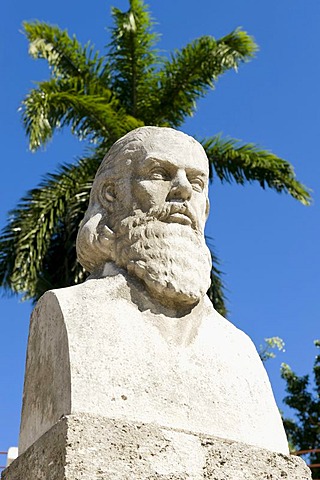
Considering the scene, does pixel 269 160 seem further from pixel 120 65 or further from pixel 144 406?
pixel 144 406

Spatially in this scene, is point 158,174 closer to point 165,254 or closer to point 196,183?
point 196,183

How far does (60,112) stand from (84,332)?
902 centimetres

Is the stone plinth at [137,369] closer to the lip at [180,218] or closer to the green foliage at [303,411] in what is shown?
the lip at [180,218]

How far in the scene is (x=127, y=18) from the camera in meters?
12.7

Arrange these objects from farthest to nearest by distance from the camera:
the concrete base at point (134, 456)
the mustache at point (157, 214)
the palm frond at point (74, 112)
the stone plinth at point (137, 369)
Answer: the palm frond at point (74, 112), the mustache at point (157, 214), the stone plinth at point (137, 369), the concrete base at point (134, 456)

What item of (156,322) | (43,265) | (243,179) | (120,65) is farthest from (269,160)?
(156,322)

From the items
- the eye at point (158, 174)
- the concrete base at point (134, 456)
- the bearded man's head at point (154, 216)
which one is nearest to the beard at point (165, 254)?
the bearded man's head at point (154, 216)

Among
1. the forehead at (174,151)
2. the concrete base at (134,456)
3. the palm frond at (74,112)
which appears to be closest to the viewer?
the concrete base at (134,456)

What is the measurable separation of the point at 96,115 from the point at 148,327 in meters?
8.67

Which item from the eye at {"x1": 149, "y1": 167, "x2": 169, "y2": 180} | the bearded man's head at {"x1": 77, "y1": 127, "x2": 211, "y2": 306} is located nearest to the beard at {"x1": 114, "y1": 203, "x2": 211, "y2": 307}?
the bearded man's head at {"x1": 77, "y1": 127, "x2": 211, "y2": 306}

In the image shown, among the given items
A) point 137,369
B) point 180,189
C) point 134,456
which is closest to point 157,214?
point 180,189

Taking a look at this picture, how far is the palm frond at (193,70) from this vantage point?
12.7 meters

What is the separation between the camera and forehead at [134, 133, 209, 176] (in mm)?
3924

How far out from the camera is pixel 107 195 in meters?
4.02
